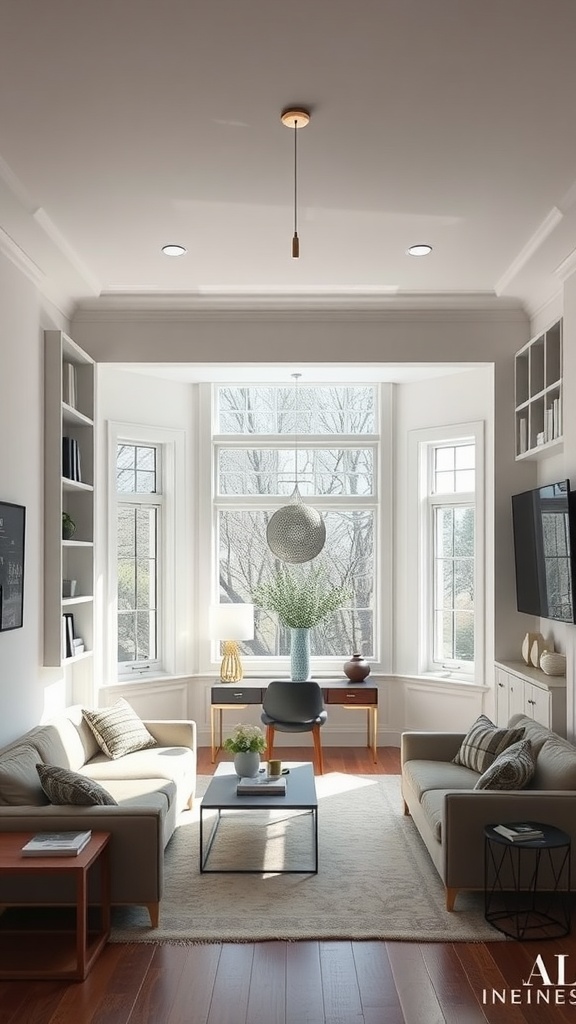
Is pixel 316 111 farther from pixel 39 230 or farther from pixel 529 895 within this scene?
pixel 529 895

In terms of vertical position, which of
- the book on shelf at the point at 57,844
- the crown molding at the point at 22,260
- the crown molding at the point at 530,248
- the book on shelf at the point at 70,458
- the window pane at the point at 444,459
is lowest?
the book on shelf at the point at 57,844

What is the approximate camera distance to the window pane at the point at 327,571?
7535 millimetres

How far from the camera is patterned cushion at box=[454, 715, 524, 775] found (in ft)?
15.0

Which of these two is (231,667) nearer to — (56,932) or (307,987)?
(56,932)

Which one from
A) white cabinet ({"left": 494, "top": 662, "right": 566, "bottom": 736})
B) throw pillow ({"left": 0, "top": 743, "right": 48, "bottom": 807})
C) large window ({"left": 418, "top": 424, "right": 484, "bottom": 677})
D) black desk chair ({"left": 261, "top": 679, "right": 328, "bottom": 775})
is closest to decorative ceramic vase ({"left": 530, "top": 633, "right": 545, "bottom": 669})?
white cabinet ({"left": 494, "top": 662, "right": 566, "bottom": 736})

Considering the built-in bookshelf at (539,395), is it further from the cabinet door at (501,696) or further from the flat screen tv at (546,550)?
the cabinet door at (501,696)

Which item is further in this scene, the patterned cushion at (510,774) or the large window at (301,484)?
the large window at (301,484)

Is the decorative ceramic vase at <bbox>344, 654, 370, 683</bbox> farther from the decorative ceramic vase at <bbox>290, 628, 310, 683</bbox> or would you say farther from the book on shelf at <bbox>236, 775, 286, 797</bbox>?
the book on shelf at <bbox>236, 775, 286, 797</bbox>

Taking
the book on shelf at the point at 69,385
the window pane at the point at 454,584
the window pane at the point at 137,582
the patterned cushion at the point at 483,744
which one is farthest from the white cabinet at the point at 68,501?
the window pane at the point at 454,584

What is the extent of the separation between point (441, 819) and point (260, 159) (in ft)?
9.89

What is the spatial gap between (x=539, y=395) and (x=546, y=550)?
951 mm

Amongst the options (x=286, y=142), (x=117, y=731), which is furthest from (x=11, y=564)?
(x=286, y=142)

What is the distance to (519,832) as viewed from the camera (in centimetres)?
359

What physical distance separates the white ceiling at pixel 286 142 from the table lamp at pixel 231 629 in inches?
100
